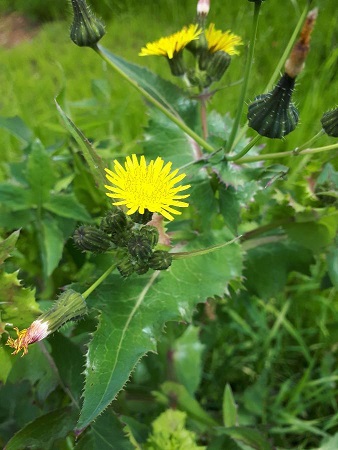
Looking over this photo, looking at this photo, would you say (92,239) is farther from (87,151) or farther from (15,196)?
(15,196)

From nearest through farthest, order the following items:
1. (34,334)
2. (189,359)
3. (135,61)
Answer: (34,334), (189,359), (135,61)

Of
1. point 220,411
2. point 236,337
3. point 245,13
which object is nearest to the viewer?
point 220,411

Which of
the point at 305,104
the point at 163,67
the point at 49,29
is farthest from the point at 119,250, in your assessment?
the point at 49,29

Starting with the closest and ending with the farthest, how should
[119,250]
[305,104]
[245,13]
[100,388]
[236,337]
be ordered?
[100,388] < [119,250] < [236,337] < [305,104] < [245,13]

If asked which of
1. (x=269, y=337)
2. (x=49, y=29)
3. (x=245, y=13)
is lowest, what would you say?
(x=269, y=337)

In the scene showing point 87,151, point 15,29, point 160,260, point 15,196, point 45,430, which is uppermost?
point 15,29

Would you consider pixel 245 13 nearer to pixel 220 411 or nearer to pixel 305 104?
pixel 305 104

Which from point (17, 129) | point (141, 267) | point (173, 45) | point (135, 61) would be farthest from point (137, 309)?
point (135, 61)
